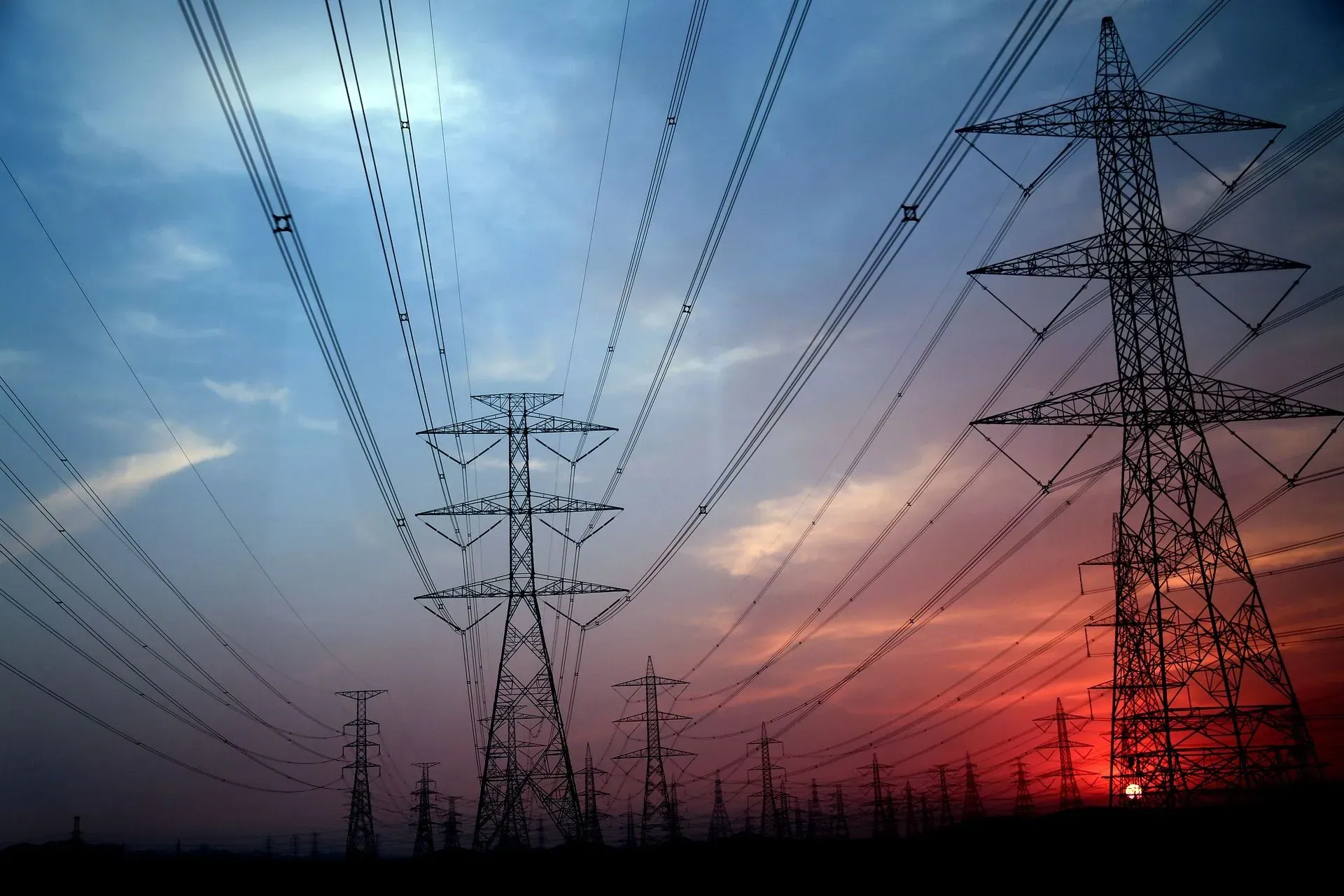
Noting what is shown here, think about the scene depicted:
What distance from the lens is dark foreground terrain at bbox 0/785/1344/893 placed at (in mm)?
17906

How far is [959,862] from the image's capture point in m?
22.2

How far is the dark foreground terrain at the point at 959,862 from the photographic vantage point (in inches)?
705

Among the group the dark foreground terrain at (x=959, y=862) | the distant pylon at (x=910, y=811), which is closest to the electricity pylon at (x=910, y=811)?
the distant pylon at (x=910, y=811)

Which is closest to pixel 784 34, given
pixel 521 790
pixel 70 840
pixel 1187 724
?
pixel 1187 724

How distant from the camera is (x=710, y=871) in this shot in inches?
1008

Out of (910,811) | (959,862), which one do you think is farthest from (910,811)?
(959,862)

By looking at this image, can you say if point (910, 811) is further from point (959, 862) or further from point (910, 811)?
point (959, 862)

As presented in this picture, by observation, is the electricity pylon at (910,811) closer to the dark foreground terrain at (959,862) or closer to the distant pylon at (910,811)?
the distant pylon at (910,811)

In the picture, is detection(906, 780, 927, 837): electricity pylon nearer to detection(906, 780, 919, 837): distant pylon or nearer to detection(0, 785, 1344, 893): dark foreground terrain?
detection(906, 780, 919, 837): distant pylon

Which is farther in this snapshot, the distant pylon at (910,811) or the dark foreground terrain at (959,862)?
the distant pylon at (910,811)

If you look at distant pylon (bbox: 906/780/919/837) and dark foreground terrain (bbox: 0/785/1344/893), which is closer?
dark foreground terrain (bbox: 0/785/1344/893)

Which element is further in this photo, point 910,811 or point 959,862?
point 910,811

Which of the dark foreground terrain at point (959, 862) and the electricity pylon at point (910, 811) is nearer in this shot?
the dark foreground terrain at point (959, 862)

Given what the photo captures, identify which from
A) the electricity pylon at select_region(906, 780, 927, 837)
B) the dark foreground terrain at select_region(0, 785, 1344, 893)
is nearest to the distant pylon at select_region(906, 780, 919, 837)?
the electricity pylon at select_region(906, 780, 927, 837)
